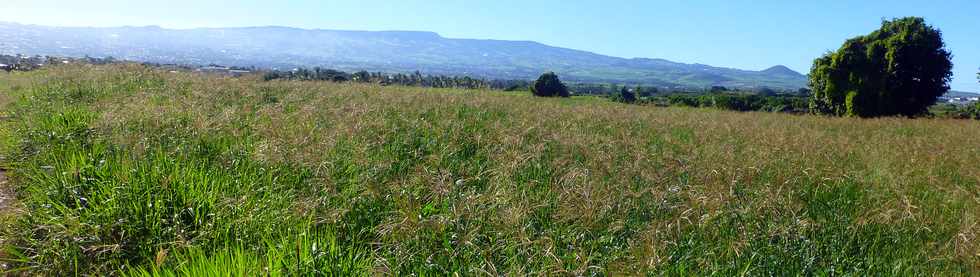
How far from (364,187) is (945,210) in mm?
4175

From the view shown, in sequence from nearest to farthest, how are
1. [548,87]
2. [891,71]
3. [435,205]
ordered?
[435,205]
[891,71]
[548,87]

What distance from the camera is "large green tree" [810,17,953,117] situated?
956 inches

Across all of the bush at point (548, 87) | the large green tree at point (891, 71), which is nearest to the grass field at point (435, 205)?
the bush at point (548, 87)

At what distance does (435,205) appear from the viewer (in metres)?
3.31

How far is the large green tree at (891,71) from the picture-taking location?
79.7ft

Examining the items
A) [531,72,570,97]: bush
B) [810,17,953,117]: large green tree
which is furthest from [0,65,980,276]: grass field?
[810,17,953,117]: large green tree

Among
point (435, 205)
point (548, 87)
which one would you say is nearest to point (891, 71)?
point (548, 87)

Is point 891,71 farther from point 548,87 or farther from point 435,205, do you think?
point 435,205

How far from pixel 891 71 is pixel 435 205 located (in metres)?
28.1

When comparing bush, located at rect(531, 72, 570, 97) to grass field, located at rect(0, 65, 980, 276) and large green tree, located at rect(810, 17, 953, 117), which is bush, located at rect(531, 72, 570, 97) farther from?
grass field, located at rect(0, 65, 980, 276)

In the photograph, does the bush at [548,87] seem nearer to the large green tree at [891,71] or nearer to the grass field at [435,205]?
the large green tree at [891,71]

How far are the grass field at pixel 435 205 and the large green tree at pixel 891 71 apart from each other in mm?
22012

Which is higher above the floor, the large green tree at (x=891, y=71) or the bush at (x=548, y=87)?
the large green tree at (x=891, y=71)

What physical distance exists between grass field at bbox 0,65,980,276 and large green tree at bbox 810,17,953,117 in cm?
2201
